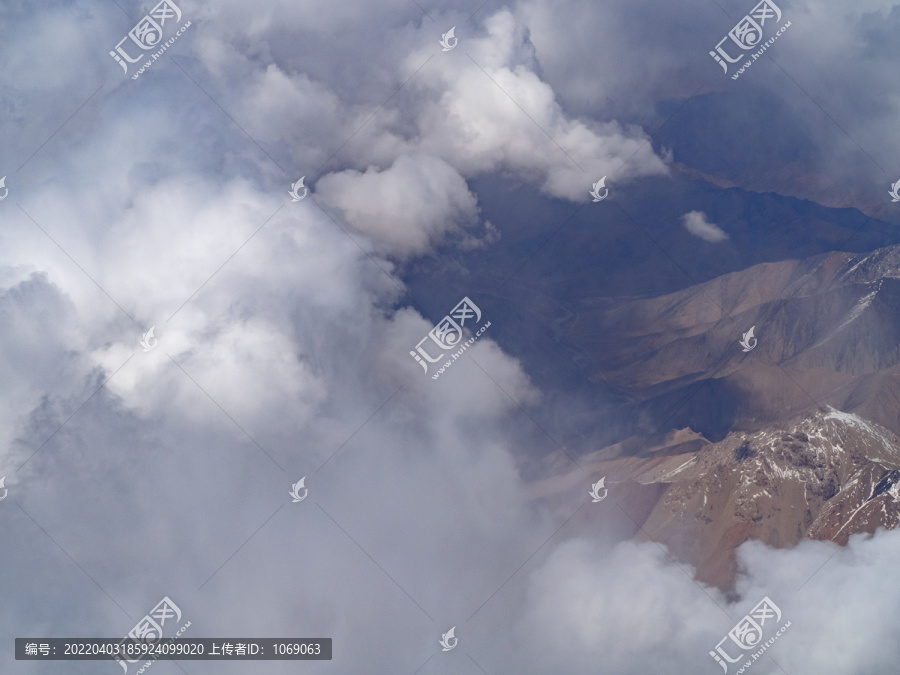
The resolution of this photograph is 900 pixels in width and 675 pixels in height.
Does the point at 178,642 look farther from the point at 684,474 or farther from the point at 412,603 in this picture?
the point at 684,474

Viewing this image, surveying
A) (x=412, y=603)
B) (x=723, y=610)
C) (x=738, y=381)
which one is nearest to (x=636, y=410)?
(x=738, y=381)

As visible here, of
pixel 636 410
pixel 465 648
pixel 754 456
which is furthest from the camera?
pixel 636 410

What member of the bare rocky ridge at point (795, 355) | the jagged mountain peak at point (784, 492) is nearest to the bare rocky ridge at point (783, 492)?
the jagged mountain peak at point (784, 492)

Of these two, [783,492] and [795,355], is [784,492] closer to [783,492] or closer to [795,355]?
[783,492]

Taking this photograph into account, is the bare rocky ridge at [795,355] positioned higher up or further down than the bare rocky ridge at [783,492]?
higher up

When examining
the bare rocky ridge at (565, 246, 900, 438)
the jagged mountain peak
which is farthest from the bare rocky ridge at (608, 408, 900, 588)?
the bare rocky ridge at (565, 246, 900, 438)

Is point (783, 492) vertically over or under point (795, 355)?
under

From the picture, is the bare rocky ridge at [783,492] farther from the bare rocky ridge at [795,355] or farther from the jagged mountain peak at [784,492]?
the bare rocky ridge at [795,355]

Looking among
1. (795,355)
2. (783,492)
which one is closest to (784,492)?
(783,492)
